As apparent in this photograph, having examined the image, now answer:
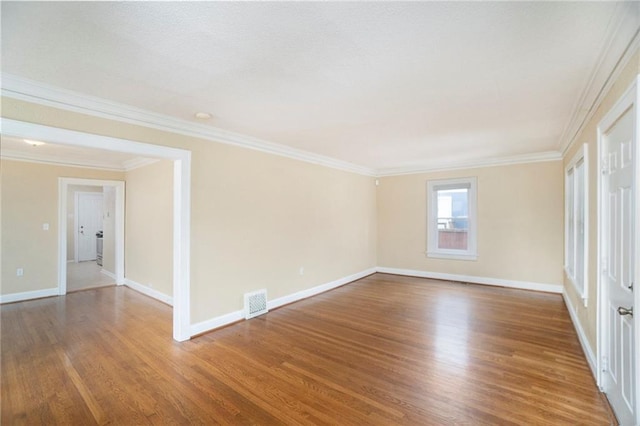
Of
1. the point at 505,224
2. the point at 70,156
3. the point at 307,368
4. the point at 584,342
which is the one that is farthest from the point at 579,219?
the point at 70,156

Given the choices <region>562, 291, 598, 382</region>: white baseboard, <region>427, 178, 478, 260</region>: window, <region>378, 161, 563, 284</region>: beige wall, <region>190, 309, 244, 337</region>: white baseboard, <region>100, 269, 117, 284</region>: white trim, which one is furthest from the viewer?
<region>100, 269, 117, 284</region>: white trim

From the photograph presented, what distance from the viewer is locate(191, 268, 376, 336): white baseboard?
360 centimetres

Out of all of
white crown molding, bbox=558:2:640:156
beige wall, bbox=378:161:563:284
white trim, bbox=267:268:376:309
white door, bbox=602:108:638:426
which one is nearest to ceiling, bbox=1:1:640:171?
white crown molding, bbox=558:2:640:156

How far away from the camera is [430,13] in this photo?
1.56 meters

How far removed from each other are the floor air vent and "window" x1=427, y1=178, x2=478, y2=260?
397 cm

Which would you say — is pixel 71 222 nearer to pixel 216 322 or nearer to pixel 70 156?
pixel 70 156

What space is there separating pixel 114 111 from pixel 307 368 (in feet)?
10.3

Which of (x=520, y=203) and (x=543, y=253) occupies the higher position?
(x=520, y=203)

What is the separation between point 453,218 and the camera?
6379mm

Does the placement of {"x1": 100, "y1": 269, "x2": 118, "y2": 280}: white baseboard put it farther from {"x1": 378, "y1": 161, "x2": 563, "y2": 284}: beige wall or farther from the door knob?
the door knob

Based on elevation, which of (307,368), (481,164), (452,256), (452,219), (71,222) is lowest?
(307,368)

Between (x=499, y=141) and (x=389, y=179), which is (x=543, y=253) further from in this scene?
(x=389, y=179)

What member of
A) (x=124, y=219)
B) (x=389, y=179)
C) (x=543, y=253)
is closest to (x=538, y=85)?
(x=543, y=253)

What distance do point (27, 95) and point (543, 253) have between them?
24.1 ft
